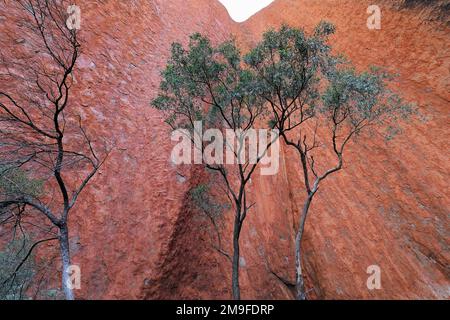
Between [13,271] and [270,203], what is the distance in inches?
425

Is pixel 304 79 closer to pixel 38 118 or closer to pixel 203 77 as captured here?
pixel 203 77

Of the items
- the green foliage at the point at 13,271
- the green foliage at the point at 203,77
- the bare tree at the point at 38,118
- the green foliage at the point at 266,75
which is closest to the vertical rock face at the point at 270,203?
the bare tree at the point at 38,118

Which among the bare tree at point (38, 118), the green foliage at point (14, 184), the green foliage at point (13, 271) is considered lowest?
the green foliage at point (13, 271)

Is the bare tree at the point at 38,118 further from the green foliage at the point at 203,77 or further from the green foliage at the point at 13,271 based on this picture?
the green foliage at the point at 203,77

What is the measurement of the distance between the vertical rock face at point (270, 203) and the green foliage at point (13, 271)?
1.74m

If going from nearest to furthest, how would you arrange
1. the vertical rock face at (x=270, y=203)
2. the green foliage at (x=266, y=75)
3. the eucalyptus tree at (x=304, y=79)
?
1. the eucalyptus tree at (x=304, y=79)
2. the green foliage at (x=266, y=75)
3. the vertical rock face at (x=270, y=203)

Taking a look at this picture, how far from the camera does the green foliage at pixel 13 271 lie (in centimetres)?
852

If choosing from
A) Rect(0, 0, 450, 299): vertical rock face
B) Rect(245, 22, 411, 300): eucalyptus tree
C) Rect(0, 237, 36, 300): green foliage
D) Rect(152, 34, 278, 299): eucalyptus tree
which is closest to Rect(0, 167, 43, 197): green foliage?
Rect(0, 237, 36, 300): green foliage

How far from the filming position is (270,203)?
15539mm

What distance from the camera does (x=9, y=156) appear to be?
1043 cm

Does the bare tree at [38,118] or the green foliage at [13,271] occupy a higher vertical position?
the bare tree at [38,118]

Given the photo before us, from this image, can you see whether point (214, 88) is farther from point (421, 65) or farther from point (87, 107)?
point (421, 65)

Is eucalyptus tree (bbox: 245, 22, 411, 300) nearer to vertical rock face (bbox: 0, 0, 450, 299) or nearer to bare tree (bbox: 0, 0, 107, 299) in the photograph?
vertical rock face (bbox: 0, 0, 450, 299)

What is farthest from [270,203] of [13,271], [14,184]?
[14,184]
